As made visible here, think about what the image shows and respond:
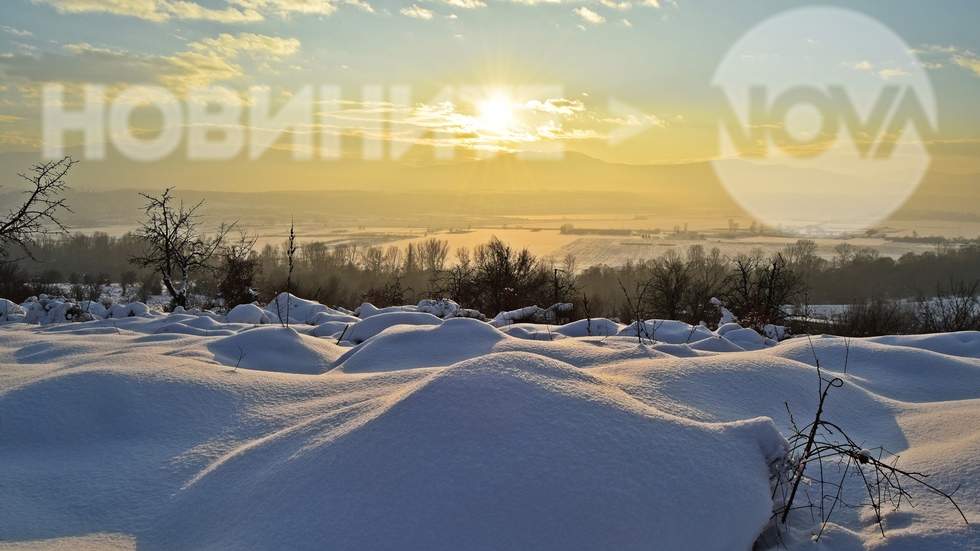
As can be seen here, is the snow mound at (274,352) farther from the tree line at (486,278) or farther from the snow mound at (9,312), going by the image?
the snow mound at (9,312)

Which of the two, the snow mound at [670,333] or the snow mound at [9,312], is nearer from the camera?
the snow mound at [670,333]

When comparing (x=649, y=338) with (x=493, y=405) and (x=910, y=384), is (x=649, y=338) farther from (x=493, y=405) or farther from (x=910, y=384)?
(x=493, y=405)

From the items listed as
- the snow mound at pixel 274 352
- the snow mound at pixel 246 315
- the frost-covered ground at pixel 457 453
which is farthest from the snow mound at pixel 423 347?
the snow mound at pixel 246 315

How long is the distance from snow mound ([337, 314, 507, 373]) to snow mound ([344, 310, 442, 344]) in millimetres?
1606

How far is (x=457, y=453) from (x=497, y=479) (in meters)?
0.26

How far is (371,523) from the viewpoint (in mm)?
2391

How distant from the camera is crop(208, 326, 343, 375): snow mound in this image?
18.2 feet

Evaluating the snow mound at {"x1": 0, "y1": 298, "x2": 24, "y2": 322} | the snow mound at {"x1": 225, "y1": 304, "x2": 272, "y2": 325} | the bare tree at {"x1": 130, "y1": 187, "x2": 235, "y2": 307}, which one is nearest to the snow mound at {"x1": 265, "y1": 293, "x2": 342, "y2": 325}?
the snow mound at {"x1": 225, "y1": 304, "x2": 272, "y2": 325}

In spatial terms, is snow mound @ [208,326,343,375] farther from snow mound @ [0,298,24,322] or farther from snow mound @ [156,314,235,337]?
snow mound @ [0,298,24,322]

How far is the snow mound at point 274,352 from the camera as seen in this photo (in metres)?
5.55

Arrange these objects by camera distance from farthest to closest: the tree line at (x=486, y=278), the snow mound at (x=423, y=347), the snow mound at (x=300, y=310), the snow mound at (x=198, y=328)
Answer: the tree line at (x=486, y=278) < the snow mound at (x=300, y=310) < the snow mound at (x=198, y=328) < the snow mound at (x=423, y=347)

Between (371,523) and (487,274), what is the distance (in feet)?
52.5

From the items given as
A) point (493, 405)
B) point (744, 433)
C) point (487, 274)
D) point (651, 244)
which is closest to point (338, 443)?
point (493, 405)

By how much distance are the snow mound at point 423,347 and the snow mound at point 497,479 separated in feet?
6.56
